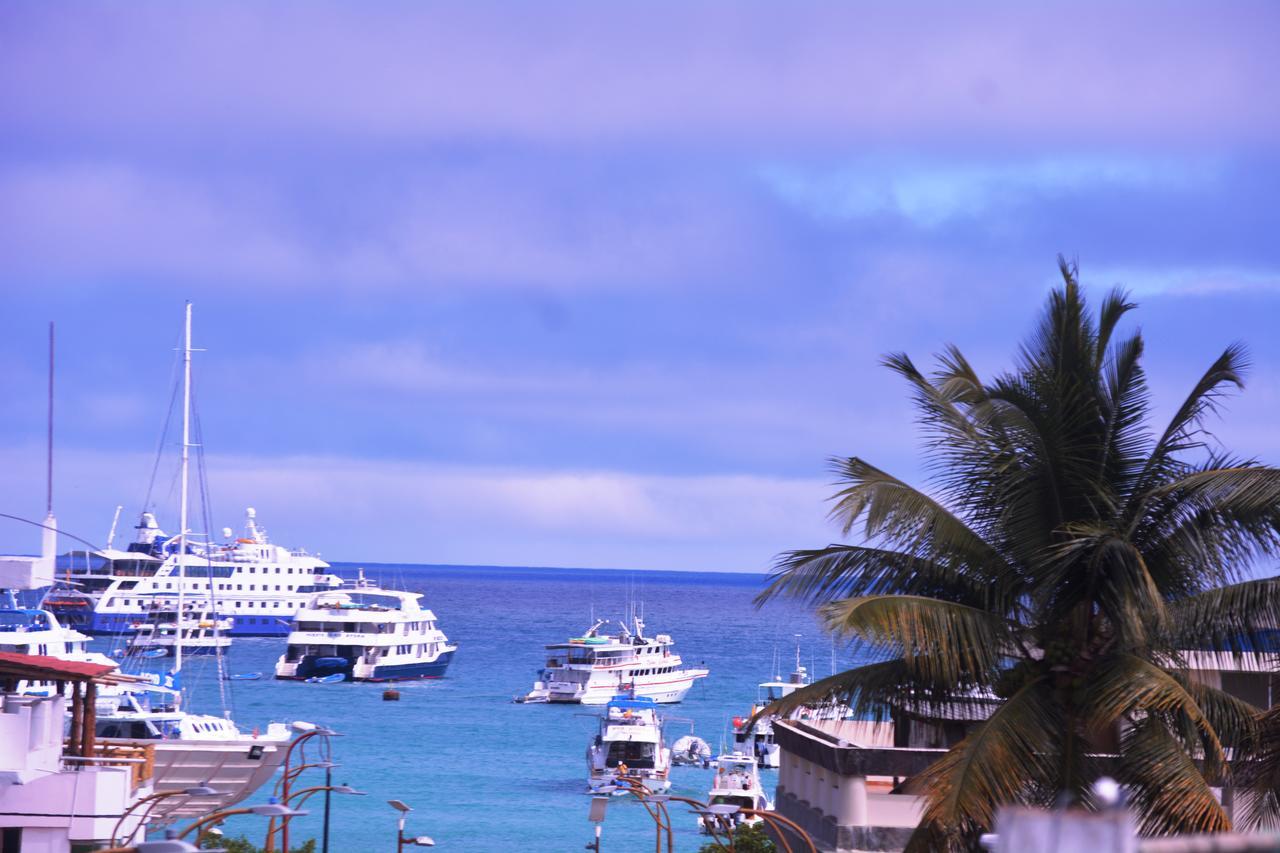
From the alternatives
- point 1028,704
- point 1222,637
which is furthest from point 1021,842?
point 1222,637

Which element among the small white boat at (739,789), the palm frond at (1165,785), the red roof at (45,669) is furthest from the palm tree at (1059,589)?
the small white boat at (739,789)

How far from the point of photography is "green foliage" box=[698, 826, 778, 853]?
90.3ft

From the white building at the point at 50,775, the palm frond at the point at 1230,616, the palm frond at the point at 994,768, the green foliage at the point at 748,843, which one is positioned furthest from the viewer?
the green foliage at the point at 748,843

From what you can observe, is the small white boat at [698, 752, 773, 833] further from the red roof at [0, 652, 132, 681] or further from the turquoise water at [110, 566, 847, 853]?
the red roof at [0, 652, 132, 681]

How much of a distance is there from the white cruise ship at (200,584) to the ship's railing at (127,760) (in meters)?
105

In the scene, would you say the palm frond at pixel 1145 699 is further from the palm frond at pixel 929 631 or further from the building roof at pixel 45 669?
the building roof at pixel 45 669

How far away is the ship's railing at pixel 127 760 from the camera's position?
23297 mm

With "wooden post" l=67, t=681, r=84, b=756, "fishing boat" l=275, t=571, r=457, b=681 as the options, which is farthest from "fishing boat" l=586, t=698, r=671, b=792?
"fishing boat" l=275, t=571, r=457, b=681

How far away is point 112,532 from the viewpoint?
147 m

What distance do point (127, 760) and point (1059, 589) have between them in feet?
51.2

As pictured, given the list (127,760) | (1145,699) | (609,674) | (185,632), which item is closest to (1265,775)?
(1145,699)

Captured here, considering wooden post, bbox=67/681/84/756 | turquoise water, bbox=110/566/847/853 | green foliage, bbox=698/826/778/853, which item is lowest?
turquoise water, bbox=110/566/847/853

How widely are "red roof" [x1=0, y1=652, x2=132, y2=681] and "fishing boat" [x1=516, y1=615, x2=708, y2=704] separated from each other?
2627 inches

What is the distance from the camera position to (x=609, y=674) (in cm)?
9131
